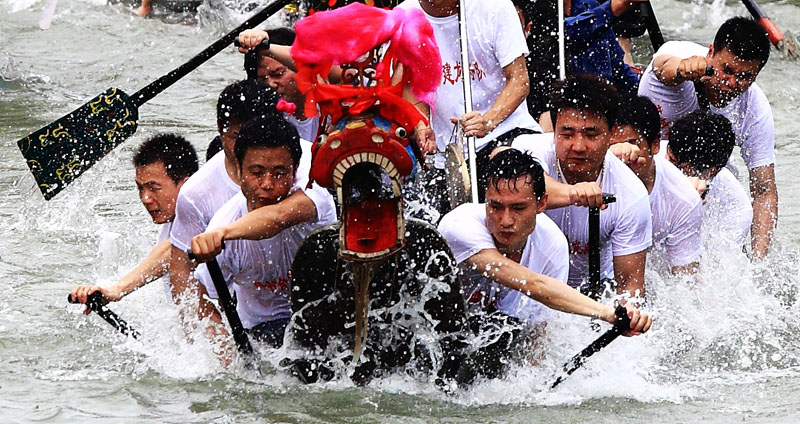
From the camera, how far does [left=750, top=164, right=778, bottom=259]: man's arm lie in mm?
5984

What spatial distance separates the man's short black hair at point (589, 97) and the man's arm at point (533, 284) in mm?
679

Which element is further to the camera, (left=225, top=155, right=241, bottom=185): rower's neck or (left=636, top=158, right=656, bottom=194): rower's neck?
(left=636, top=158, right=656, bottom=194): rower's neck

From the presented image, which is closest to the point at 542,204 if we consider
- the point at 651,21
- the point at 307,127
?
the point at 307,127

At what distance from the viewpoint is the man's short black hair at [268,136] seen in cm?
439

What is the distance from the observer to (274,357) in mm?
4629

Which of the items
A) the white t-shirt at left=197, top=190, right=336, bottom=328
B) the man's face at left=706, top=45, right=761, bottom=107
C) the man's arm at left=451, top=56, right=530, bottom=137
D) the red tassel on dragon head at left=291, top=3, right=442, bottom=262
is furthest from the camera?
the man's face at left=706, top=45, right=761, bottom=107

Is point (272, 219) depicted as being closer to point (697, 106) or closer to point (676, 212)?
point (676, 212)

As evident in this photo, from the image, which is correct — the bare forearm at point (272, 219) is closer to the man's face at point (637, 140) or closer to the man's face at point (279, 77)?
the man's face at point (279, 77)

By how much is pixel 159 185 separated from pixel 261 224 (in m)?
0.93

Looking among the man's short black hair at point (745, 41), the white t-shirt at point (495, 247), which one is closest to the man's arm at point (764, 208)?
the man's short black hair at point (745, 41)

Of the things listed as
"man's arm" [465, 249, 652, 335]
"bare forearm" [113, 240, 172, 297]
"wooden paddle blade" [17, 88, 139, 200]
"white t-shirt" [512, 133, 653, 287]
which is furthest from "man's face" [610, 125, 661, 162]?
"wooden paddle blade" [17, 88, 139, 200]

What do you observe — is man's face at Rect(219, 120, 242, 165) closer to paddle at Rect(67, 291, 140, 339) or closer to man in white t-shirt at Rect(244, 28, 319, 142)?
man in white t-shirt at Rect(244, 28, 319, 142)

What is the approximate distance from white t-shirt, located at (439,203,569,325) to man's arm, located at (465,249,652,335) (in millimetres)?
43

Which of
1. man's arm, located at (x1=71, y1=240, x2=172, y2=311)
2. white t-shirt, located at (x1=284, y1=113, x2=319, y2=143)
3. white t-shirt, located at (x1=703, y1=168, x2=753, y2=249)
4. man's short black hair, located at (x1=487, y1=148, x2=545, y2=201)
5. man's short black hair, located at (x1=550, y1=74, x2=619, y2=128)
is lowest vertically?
white t-shirt, located at (x1=703, y1=168, x2=753, y2=249)
